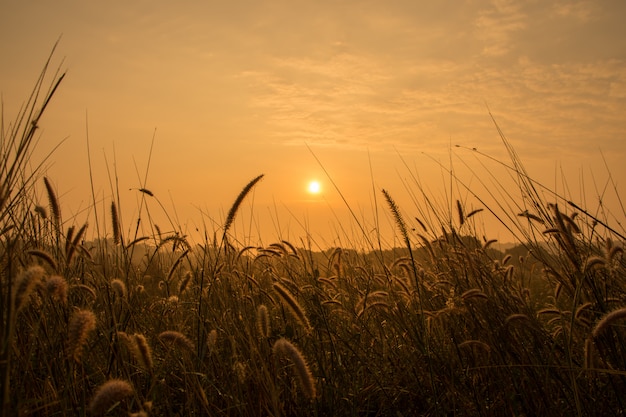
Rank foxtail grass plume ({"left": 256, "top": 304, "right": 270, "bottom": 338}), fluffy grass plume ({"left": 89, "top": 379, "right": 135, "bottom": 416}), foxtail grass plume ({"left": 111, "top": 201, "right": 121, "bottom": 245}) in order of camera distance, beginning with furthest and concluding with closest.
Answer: foxtail grass plume ({"left": 111, "top": 201, "right": 121, "bottom": 245}) → foxtail grass plume ({"left": 256, "top": 304, "right": 270, "bottom": 338}) → fluffy grass plume ({"left": 89, "top": 379, "right": 135, "bottom": 416})

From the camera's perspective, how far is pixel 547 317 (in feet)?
15.9

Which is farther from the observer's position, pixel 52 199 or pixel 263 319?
pixel 52 199

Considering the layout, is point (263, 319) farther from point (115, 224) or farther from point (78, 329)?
point (115, 224)

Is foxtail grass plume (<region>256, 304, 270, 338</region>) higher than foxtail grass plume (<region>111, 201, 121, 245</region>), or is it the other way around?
foxtail grass plume (<region>111, 201, 121, 245</region>)

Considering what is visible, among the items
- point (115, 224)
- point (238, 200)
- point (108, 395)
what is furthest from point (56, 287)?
point (115, 224)

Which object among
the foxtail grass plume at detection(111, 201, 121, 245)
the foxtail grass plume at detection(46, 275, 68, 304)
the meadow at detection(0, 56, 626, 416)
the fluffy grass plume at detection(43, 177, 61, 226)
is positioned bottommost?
the meadow at detection(0, 56, 626, 416)

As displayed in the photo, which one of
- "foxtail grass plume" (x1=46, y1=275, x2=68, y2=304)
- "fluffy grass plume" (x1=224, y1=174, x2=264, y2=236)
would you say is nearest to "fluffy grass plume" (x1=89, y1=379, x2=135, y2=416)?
"foxtail grass plume" (x1=46, y1=275, x2=68, y2=304)

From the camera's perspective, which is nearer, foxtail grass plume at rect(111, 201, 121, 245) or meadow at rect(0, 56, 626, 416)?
meadow at rect(0, 56, 626, 416)

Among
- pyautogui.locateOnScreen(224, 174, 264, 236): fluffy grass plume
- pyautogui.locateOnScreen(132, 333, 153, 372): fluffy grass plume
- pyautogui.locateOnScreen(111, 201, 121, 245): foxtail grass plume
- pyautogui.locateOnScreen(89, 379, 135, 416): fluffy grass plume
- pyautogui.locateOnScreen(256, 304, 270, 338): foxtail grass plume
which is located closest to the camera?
pyautogui.locateOnScreen(89, 379, 135, 416): fluffy grass plume

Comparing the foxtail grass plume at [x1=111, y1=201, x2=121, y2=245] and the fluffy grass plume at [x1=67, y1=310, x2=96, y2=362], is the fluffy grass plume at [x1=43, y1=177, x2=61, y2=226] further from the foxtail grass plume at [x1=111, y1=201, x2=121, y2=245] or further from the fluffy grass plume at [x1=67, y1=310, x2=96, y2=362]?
the fluffy grass plume at [x1=67, y1=310, x2=96, y2=362]

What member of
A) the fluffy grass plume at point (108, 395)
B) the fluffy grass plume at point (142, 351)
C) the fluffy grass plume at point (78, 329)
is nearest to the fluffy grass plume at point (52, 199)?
the fluffy grass plume at point (142, 351)

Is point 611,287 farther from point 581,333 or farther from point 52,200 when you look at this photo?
point 52,200

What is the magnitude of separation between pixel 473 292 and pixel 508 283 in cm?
128

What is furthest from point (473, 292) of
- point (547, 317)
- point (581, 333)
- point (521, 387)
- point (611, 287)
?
point (547, 317)
